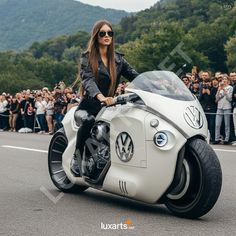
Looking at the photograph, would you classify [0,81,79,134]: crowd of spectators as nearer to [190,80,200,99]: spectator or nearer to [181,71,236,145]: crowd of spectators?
[190,80,200,99]: spectator

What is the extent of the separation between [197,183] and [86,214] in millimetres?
1236

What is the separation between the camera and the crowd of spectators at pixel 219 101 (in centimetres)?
1653

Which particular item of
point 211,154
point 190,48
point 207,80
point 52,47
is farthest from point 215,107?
point 52,47

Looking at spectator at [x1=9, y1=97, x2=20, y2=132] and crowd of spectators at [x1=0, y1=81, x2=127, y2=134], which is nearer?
crowd of spectators at [x1=0, y1=81, x2=127, y2=134]

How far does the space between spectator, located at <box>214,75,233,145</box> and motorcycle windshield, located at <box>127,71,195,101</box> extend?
1032 centimetres

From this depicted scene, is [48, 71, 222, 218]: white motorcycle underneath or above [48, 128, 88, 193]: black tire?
above

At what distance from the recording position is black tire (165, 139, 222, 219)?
5.74 meters

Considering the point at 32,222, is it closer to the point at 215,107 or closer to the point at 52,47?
the point at 215,107

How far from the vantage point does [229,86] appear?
1653cm

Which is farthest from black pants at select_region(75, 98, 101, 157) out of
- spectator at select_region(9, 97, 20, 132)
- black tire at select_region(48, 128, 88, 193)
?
spectator at select_region(9, 97, 20, 132)

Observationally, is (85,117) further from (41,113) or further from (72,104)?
(41,113)

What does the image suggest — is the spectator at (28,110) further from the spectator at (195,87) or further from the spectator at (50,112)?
the spectator at (195,87)

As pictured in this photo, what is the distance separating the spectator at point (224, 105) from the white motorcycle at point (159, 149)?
1017cm

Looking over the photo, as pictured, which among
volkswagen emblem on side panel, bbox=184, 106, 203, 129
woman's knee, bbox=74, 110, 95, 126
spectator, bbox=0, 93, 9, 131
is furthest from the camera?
spectator, bbox=0, 93, 9, 131
